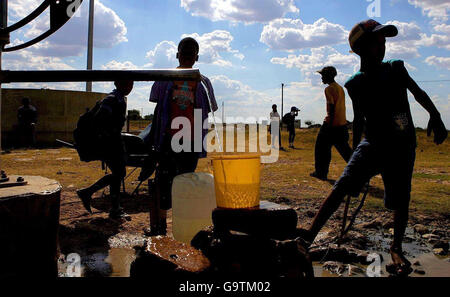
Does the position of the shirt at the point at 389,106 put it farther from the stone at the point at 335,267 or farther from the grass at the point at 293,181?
the grass at the point at 293,181

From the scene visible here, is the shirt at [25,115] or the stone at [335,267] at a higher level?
the shirt at [25,115]

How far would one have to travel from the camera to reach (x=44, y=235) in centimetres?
251

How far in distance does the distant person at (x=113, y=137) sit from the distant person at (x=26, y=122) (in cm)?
1229

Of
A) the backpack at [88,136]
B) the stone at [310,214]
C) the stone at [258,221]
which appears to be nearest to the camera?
the stone at [258,221]

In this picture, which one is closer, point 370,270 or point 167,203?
point 370,270

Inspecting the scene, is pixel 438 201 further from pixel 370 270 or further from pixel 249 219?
pixel 249 219

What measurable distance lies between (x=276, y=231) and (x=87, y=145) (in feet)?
9.58

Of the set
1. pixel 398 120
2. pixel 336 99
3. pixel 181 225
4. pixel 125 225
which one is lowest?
pixel 125 225

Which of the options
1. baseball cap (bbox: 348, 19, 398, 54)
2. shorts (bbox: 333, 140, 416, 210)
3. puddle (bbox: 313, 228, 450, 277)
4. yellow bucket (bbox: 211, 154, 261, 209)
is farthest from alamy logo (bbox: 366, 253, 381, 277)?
baseball cap (bbox: 348, 19, 398, 54)

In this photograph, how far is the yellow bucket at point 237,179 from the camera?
251 centimetres

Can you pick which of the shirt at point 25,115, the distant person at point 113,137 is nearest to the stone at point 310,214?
the distant person at point 113,137

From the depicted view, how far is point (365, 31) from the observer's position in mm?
3154

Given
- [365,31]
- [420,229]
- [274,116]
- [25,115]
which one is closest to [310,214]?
[420,229]

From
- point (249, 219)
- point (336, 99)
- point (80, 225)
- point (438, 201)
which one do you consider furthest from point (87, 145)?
point (438, 201)
